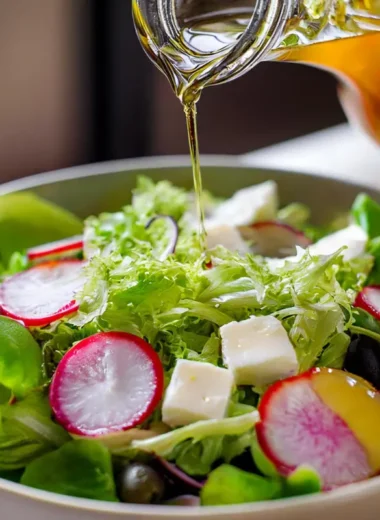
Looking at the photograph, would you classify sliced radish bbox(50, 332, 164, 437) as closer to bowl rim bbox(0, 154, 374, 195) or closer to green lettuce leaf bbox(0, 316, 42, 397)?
green lettuce leaf bbox(0, 316, 42, 397)

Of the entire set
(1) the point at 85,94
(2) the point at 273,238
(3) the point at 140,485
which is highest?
(1) the point at 85,94

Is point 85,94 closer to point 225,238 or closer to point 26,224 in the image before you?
point 26,224

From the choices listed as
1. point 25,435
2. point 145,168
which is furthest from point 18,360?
point 145,168

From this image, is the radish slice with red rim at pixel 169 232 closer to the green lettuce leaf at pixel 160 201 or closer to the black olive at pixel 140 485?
the green lettuce leaf at pixel 160 201

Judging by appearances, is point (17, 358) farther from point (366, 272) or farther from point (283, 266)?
point (366, 272)

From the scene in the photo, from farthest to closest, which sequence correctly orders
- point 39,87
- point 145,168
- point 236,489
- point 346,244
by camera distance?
1. point 39,87
2. point 145,168
3. point 346,244
4. point 236,489

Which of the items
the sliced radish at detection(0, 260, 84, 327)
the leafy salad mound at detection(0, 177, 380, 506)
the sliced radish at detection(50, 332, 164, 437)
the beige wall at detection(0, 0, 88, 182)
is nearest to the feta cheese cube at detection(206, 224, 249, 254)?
the leafy salad mound at detection(0, 177, 380, 506)
